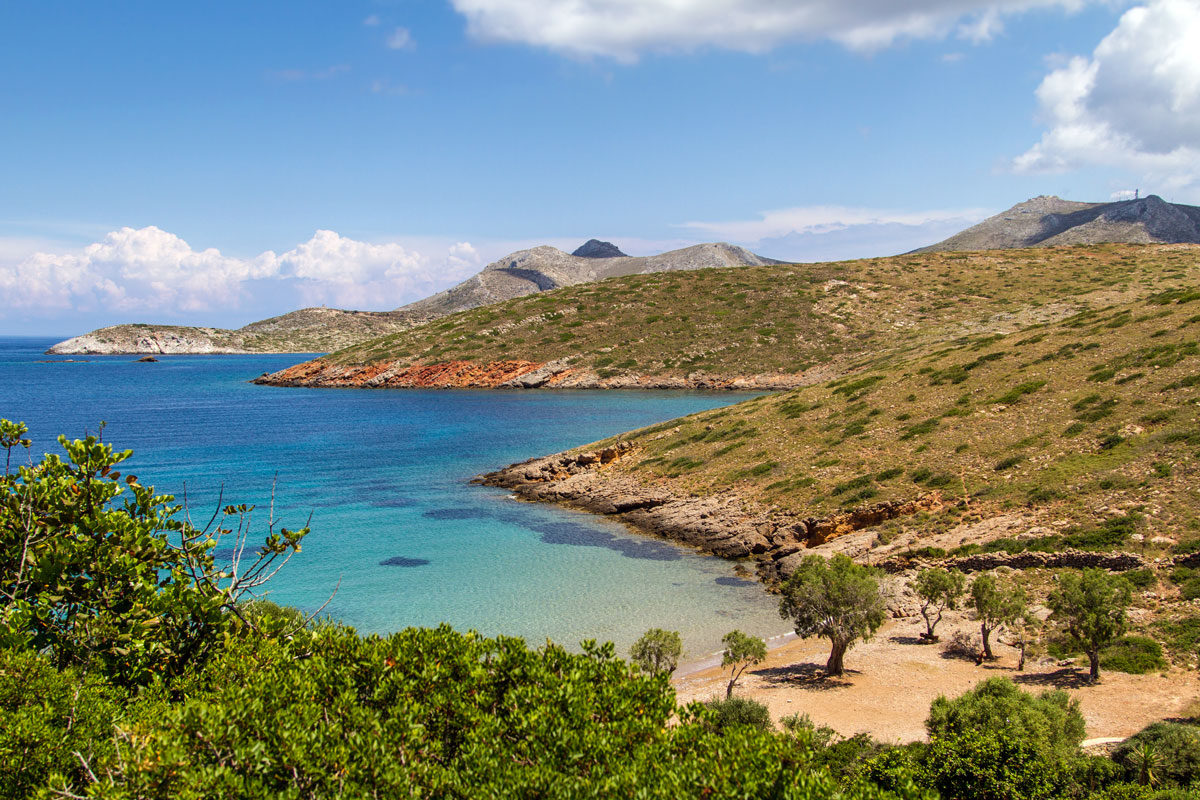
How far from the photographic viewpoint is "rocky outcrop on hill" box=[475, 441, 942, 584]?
115 ft

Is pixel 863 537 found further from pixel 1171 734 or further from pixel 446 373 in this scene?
pixel 446 373

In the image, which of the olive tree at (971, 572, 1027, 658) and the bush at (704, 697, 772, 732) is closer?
the bush at (704, 697, 772, 732)

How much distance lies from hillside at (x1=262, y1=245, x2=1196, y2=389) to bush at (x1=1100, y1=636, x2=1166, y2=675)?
76935mm

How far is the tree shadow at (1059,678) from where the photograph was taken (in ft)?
66.2

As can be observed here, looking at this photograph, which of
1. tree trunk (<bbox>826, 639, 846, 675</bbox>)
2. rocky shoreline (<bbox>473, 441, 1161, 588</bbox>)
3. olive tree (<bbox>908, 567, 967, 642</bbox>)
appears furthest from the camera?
rocky shoreline (<bbox>473, 441, 1161, 588</bbox>)

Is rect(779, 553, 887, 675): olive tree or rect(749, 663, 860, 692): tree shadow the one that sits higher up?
rect(779, 553, 887, 675): olive tree

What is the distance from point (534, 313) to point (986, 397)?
3914 inches

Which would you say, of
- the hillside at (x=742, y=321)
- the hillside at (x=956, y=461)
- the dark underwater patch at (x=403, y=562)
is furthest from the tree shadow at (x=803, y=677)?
the hillside at (x=742, y=321)

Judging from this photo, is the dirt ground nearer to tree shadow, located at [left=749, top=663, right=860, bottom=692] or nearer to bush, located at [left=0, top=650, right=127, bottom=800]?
tree shadow, located at [left=749, top=663, right=860, bottom=692]

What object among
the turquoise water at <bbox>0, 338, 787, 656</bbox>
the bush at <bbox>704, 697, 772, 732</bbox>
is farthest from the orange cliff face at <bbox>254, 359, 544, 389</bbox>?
the bush at <bbox>704, 697, 772, 732</bbox>

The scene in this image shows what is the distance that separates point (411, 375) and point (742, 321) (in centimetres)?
5762

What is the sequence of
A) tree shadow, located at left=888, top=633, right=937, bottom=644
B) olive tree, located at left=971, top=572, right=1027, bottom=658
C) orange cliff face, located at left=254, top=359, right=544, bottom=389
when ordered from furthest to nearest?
orange cliff face, located at left=254, top=359, right=544, bottom=389
tree shadow, located at left=888, top=633, right=937, bottom=644
olive tree, located at left=971, top=572, right=1027, bottom=658

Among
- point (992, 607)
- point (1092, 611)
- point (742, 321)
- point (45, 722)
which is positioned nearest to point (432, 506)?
point (992, 607)

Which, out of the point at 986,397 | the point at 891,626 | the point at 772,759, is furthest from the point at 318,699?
the point at 986,397
